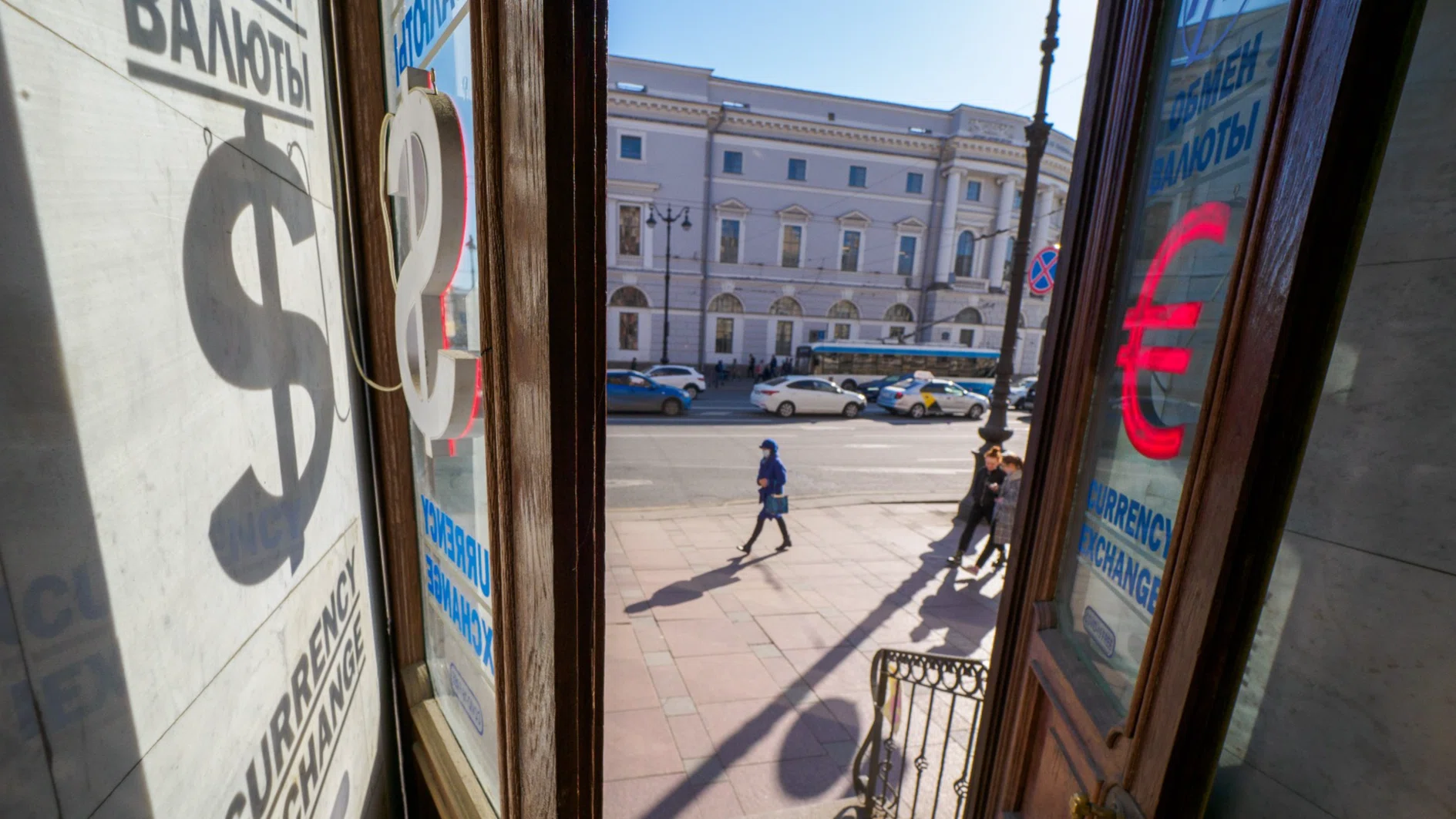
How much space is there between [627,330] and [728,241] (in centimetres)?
694

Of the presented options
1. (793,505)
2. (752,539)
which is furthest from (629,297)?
(752,539)

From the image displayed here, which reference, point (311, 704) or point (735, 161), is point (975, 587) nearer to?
point (311, 704)

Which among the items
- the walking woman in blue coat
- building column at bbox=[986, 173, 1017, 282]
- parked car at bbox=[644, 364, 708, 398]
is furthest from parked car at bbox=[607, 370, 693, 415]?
building column at bbox=[986, 173, 1017, 282]

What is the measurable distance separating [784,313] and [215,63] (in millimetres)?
29989

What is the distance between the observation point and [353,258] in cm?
187

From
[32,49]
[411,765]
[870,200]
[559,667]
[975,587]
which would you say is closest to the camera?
[32,49]

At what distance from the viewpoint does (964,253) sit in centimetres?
3231

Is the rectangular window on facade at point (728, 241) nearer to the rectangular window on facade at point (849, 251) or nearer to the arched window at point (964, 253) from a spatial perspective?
the rectangular window on facade at point (849, 251)

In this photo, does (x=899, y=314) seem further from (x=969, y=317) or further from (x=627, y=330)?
(x=627, y=330)

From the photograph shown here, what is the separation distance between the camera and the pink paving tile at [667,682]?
449 cm

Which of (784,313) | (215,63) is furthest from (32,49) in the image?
(784,313)

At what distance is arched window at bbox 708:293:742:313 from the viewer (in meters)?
29.4

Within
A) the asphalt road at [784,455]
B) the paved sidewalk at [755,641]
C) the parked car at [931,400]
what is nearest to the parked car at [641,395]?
the asphalt road at [784,455]

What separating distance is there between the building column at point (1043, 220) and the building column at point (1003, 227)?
1.38 meters
